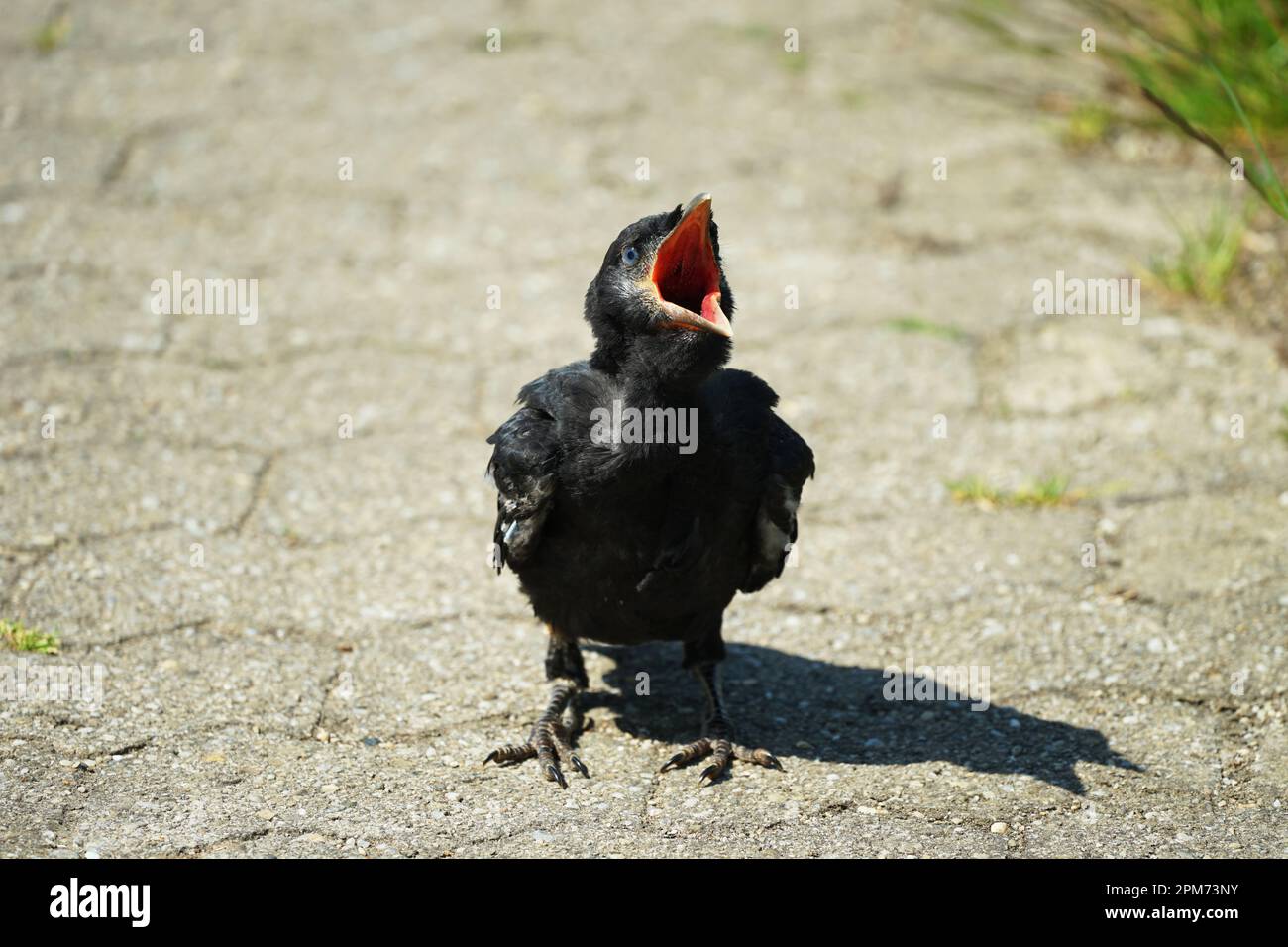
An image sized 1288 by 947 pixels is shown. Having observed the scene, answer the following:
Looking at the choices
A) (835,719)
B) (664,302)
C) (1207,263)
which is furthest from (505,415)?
(1207,263)

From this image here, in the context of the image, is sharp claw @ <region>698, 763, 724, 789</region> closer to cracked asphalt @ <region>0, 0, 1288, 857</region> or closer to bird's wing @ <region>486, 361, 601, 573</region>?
cracked asphalt @ <region>0, 0, 1288, 857</region>

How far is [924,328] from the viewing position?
6273 mm

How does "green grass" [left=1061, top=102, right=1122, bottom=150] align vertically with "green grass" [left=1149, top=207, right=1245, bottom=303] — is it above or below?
above

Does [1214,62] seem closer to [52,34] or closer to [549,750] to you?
[549,750]

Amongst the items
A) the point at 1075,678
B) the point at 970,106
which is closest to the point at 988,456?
the point at 1075,678

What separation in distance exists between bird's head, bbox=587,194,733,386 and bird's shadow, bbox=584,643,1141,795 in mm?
1218

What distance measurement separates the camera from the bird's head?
346 centimetres

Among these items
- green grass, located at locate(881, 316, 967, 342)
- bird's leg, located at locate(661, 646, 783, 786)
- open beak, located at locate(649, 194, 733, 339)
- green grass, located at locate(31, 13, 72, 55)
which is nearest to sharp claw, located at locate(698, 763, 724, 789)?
bird's leg, located at locate(661, 646, 783, 786)

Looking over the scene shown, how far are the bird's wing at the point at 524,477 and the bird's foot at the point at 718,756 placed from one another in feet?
2.43

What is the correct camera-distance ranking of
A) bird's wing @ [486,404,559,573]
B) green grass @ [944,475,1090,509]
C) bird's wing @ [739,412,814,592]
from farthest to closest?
green grass @ [944,475,1090,509] < bird's wing @ [739,412,814,592] < bird's wing @ [486,404,559,573]

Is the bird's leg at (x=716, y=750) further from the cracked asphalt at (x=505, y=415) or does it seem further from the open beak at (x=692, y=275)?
the open beak at (x=692, y=275)

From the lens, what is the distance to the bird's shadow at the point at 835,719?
3.93 m

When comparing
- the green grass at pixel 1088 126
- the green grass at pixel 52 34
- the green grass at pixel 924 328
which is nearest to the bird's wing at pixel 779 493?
the green grass at pixel 924 328

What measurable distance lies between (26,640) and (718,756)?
215 centimetres
